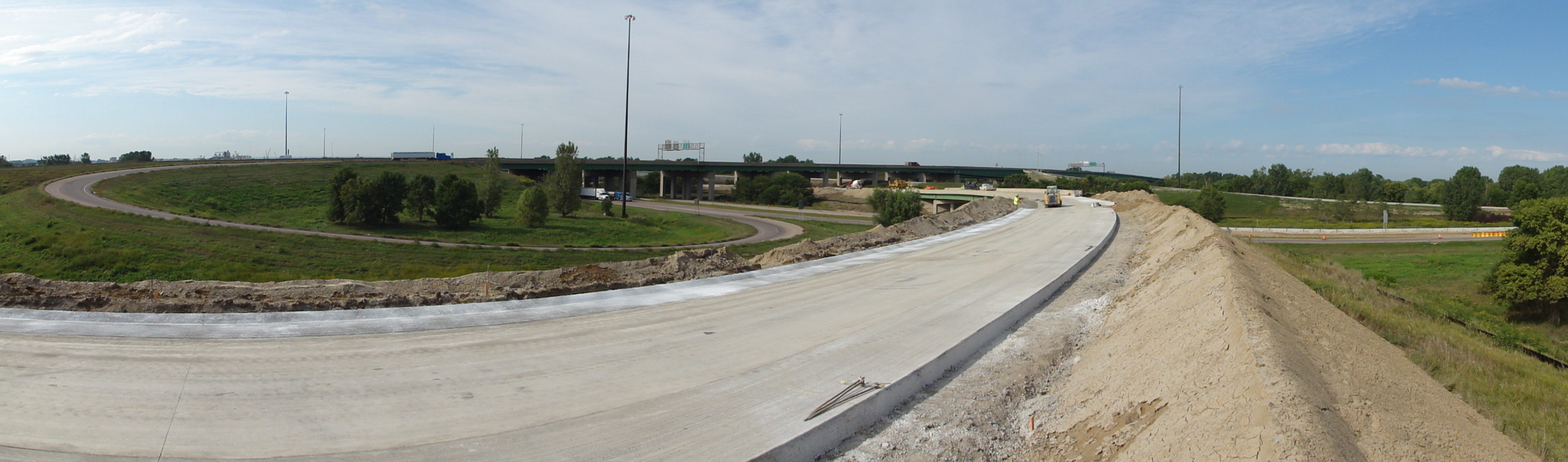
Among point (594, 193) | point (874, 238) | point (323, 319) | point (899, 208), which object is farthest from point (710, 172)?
point (323, 319)

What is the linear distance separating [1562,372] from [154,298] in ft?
72.3

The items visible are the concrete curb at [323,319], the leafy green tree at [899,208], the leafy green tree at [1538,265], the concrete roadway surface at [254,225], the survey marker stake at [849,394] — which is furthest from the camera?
the leafy green tree at [899,208]

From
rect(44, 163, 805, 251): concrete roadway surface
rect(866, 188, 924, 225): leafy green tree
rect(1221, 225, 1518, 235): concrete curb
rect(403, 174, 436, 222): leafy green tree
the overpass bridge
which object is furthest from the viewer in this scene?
the overpass bridge

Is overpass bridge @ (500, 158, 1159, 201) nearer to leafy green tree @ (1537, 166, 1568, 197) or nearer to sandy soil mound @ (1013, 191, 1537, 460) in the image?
leafy green tree @ (1537, 166, 1568, 197)

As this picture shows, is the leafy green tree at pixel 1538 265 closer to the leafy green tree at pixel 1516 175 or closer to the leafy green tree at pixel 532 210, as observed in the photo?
the leafy green tree at pixel 532 210

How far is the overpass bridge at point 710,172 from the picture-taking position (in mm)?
111750

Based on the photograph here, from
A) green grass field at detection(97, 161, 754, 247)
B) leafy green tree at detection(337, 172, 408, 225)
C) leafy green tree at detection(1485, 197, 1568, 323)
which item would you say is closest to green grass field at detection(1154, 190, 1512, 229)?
leafy green tree at detection(1485, 197, 1568, 323)

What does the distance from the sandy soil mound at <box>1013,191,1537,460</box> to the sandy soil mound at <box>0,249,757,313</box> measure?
7635 millimetres

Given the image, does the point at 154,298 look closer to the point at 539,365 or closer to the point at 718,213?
the point at 539,365

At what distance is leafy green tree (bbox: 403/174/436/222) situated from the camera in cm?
5569

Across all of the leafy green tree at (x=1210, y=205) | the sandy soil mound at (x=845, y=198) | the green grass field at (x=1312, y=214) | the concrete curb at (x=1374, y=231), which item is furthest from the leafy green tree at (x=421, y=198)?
the leafy green tree at (x=1210, y=205)

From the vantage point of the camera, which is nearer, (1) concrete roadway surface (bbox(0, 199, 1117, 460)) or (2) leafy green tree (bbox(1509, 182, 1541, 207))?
(1) concrete roadway surface (bbox(0, 199, 1117, 460))

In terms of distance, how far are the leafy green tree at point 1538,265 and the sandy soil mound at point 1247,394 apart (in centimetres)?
2909

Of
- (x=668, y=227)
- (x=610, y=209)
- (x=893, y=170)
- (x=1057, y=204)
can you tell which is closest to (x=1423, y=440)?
(x=1057, y=204)
